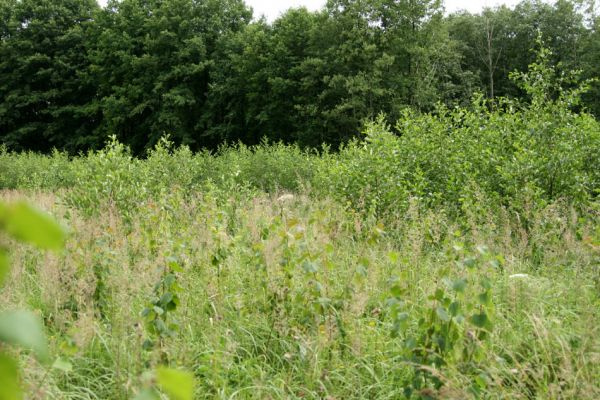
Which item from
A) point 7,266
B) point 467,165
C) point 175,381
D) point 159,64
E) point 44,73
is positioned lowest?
point 467,165

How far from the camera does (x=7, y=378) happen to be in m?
0.42

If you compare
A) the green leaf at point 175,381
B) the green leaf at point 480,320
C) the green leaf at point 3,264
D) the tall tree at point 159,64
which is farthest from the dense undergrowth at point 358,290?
the tall tree at point 159,64

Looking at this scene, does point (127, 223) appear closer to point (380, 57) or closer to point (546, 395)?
point (546, 395)

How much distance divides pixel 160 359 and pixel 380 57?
1042 inches

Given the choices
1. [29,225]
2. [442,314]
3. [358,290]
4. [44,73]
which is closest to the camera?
[29,225]

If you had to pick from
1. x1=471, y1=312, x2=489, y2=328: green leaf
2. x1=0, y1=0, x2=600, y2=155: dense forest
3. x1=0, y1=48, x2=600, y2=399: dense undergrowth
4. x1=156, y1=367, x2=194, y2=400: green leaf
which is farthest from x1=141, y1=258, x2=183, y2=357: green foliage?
x1=0, y1=0, x2=600, y2=155: dense forest

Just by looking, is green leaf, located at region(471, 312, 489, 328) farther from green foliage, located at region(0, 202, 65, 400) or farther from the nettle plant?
green foliage, located at region(0, 202, 65, 400)

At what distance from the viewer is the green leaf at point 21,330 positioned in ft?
1.44

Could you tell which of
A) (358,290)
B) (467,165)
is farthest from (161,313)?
(467,165)

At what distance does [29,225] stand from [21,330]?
0.12 metres

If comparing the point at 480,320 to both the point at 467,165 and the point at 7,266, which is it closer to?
the point at 7,266

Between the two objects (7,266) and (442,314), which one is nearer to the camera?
(7,266)

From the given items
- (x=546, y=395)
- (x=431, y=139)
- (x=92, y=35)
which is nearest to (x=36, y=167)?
(x=431, y=139)

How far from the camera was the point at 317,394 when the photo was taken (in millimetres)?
3176
